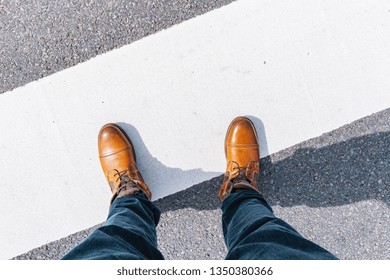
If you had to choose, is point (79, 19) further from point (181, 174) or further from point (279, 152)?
point (279, 152)

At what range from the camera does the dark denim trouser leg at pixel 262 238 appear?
1636 mm

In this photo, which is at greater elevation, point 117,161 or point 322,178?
point 117,161

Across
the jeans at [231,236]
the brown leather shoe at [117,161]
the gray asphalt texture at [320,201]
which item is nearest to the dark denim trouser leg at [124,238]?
the jeans at [231,236]

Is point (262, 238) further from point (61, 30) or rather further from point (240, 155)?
point (61, 30)

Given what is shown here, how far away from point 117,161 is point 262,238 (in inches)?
38.5

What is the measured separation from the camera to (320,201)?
7.72ft

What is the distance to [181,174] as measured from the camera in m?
2.35

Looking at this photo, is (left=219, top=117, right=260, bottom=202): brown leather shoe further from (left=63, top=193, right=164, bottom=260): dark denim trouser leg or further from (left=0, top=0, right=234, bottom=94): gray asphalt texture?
(left=0, top=0, right=234, bottom=94): gray asphalt texture

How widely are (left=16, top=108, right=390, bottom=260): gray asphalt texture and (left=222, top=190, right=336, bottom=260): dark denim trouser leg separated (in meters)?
0.35

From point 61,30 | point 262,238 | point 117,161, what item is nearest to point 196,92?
point 117,161

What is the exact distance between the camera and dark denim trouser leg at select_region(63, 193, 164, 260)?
1677 millimetres

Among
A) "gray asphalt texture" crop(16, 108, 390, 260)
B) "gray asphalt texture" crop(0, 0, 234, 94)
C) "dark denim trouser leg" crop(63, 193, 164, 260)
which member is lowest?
"gray asphalt texture" crop(16, 108, 390, 260)

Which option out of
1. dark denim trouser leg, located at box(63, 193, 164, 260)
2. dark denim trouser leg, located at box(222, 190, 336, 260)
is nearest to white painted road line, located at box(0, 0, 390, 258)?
dark denim trouser leg, located at box(63, 193, 164, 260)
